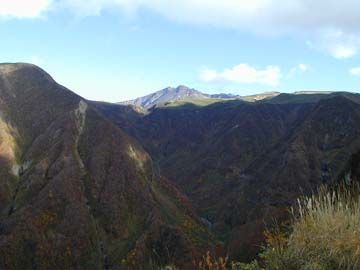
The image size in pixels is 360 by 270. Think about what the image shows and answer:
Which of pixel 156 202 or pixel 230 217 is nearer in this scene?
pixel 156 202

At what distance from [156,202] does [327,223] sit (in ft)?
511

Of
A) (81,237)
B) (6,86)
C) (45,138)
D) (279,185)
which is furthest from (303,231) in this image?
(6,86)

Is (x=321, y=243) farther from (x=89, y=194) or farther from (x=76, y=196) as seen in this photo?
(x=89, y=194)

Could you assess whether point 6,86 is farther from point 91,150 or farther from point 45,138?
point 91,150

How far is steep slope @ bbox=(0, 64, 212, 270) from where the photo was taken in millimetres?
135500

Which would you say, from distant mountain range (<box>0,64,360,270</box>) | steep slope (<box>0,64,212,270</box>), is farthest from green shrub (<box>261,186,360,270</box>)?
steep slope (<box>0,64,212,270</box>)

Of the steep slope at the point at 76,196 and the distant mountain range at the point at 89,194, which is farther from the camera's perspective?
the distant mountain range at the point at 89,194

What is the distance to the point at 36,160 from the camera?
166 m

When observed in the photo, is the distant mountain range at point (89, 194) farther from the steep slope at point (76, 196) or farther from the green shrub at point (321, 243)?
the green shrub at point (321, 243)

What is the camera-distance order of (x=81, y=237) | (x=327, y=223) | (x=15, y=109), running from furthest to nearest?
(x=15, y=109) → (x=81, y=237) → (x=327, y=223)

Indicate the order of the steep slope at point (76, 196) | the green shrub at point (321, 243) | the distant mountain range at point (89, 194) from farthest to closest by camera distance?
the distant mountain range at point (89, 194) → the steep slope at point (76, 196) → the green shrub at point (321, 243)

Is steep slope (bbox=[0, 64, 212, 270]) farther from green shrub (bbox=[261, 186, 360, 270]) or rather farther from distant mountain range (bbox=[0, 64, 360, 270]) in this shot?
green shrub (bbox=[261, 186, 360, 270])

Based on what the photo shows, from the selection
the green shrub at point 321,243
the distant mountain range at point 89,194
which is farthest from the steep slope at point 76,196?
the green shrub at point 321,243

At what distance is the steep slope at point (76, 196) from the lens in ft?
445
